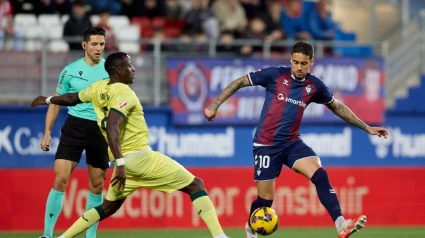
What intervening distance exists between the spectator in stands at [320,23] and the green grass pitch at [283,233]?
19.2 feet

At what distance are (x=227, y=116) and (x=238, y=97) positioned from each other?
0.43 m

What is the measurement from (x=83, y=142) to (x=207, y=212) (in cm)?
207

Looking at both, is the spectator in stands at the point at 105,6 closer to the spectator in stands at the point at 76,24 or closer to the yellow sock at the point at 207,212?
the spectator in stands at the point at 76,24

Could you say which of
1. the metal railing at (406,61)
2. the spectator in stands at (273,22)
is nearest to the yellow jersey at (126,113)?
the spectator in stands at (273,22)

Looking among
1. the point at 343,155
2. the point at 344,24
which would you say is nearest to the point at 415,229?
the point at 343,155

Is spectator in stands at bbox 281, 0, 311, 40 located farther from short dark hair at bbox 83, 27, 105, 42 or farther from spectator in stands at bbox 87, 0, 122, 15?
short dark hair at bbox 83, 27, 105, 42

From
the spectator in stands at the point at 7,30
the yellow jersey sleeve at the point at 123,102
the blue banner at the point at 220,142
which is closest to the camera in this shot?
the yellow jersey sleeve at the point at 123,102

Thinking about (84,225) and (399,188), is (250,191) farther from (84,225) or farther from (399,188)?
(84,225)

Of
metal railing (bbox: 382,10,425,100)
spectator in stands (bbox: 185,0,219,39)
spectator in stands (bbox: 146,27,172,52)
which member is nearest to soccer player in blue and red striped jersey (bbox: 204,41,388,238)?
spectator in stands (bbox: 146,27,172,52)

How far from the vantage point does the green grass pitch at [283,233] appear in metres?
13.5

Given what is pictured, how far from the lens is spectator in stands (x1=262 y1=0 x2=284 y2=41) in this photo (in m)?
19.4

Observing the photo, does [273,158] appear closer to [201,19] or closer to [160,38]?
[160,38]

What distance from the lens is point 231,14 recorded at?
1930 cm

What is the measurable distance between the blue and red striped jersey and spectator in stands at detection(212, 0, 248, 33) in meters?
8.70
